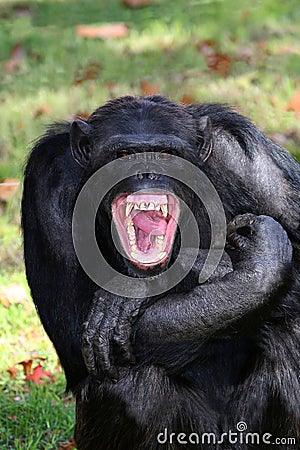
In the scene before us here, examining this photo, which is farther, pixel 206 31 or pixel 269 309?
pixel 206 31

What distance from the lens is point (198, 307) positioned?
178 inches

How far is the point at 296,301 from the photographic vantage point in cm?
471

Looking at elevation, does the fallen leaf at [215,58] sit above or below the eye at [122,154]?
below

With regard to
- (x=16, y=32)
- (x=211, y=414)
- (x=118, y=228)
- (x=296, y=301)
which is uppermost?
(x=118, y=228)

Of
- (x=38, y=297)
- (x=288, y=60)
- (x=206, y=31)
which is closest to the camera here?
(x=38, y=297)

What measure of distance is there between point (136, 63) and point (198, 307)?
6036mm

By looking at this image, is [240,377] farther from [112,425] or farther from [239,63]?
[239,63]

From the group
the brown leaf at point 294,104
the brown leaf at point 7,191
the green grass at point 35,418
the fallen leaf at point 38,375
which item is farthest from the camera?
the brown leaf at point 294,104

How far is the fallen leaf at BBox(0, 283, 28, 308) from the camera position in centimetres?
674

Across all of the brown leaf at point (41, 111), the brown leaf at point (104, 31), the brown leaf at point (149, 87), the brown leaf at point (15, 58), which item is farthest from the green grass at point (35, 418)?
the brown leaf at point (104, 31)

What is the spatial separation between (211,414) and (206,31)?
674cm

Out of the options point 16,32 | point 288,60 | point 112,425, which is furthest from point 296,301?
point 16,32

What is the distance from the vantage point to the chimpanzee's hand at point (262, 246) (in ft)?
Result: 14.8

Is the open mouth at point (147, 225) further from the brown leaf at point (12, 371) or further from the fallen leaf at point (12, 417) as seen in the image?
the brown leaf at point (12, 371)
